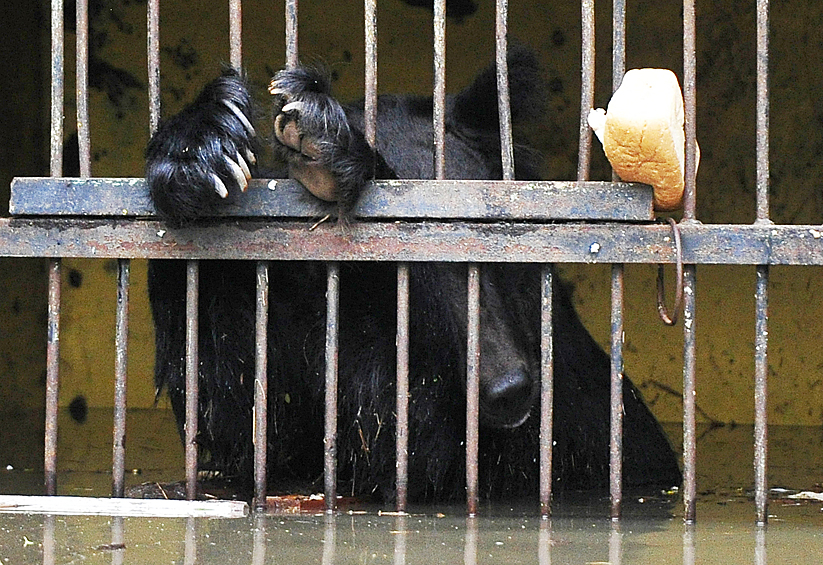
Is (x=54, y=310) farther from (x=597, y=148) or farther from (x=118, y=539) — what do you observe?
(x=597, y=148)

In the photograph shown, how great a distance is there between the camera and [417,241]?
9.12 feet

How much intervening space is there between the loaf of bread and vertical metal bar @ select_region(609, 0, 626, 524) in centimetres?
19

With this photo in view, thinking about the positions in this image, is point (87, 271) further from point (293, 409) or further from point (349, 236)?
point (349, 236)

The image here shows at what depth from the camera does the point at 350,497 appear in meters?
3.16

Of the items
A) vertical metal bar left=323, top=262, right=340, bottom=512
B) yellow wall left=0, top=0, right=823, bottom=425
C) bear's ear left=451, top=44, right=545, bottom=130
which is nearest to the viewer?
vertical metal bar left=323, top=262, right=340, bottom=512

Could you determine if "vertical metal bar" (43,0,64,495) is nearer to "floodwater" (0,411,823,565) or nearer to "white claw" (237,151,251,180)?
"floodwater" (0,411,823,565)

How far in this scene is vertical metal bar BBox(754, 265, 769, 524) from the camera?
2.67 metres

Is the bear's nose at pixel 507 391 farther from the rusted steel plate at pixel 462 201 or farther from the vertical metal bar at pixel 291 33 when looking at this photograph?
the vertical metal bar at pixel 291 33

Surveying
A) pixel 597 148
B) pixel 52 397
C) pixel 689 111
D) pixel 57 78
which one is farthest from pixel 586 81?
pixel 597 148

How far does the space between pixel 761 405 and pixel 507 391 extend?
578mm

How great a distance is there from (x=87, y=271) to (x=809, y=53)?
389 cm

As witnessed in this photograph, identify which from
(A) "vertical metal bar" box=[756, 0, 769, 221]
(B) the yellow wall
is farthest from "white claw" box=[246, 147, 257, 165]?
(B) the yellow wall

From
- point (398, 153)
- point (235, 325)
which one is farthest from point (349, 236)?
point (398, 153)

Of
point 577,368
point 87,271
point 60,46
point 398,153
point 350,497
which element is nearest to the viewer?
point 60,46
